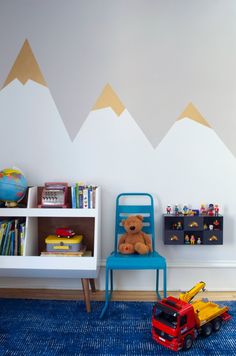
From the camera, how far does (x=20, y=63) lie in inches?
101

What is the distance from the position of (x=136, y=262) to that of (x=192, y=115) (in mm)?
1152

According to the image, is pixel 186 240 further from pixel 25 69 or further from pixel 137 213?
pixel 25 69

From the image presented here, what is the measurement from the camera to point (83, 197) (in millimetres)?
2344

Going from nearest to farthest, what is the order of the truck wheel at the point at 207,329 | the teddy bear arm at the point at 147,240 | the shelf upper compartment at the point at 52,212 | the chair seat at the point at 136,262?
the truck wheel at the point at 207,329, the chair seat at the point at 136,262, the shelf upper compartment at the point at 52,212, the teddy bear arm at the point at 147,240

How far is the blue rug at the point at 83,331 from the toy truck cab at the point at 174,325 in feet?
0.16

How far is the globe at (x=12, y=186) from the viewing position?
233cm

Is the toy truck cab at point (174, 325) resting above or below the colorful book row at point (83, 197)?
below

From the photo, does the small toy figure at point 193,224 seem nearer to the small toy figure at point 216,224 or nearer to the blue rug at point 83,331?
the small toy figure at point 216,224

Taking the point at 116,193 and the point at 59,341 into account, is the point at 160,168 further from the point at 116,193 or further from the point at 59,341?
the point at 59,341

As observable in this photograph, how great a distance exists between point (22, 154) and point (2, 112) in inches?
13.7

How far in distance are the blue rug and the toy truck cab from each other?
0.05 metres

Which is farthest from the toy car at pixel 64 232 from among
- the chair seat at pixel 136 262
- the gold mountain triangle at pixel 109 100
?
the gold mountain triangle at pixel 109 100

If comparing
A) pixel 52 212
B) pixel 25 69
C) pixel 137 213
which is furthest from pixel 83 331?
pixel 25 69

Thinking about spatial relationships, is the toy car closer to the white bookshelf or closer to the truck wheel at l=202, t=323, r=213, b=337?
the white bookshelf
